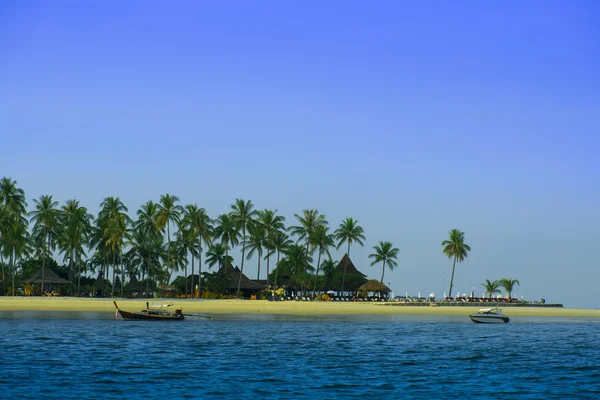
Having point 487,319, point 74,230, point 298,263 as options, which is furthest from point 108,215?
point 487,319

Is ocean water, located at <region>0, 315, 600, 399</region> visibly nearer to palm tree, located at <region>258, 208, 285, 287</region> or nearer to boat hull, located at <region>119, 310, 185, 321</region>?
boat hull, located at <region>119, 310, 185, 321</region>

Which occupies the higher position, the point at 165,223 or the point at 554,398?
the point at 165,223

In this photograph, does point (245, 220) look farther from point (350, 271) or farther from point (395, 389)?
point (395, 389)

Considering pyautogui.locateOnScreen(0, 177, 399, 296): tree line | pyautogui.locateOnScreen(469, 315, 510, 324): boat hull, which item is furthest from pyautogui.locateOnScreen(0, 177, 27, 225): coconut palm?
pyautogui.locateOnScreen(469, 315, 510, 324): boat hull

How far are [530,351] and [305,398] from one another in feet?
85.3

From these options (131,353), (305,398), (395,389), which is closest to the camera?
(305,398)

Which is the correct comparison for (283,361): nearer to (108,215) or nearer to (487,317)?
(487,317)

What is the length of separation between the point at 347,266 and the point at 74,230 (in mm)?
46242

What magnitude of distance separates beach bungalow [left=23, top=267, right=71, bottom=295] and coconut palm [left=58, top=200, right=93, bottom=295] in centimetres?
328

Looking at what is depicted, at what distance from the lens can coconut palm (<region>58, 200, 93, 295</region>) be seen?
110 metres

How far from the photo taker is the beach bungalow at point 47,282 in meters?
108

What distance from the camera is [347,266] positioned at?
129 metres

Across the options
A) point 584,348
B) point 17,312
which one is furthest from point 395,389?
point 17,312

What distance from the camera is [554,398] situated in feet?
103
